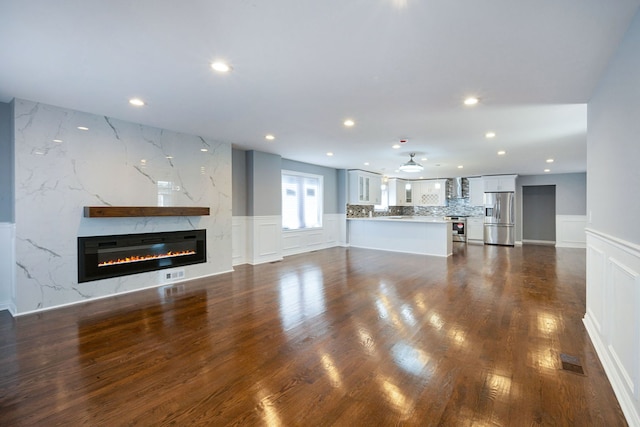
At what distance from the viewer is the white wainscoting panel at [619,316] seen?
1775mm

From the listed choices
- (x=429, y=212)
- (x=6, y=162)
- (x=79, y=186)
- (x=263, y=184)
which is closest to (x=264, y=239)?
(x=263, y=184)

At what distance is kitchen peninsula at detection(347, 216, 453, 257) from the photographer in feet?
24.7

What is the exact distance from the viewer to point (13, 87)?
10.2 ft

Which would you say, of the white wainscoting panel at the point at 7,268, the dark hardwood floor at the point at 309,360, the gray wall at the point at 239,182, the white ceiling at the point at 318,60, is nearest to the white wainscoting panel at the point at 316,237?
the gray wall at the point at 239,182

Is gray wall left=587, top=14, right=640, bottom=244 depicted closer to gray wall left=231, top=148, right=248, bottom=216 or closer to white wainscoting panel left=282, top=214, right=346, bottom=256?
gray wall left=231, top=148, right=248, bottom=216

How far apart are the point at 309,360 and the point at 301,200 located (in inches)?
238

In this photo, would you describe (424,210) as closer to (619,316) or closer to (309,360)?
(619,316)

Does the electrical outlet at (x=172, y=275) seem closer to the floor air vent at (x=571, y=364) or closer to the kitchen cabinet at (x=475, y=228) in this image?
the floor air vent at (x=571, y=364)

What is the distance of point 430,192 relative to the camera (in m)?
11.8

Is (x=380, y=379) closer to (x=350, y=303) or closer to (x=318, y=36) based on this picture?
(x=350, y=303)

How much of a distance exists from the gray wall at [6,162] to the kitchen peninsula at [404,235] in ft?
24.2

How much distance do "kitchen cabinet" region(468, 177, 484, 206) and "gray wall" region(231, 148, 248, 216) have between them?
8.25 meters

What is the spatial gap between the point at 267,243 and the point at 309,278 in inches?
76.6

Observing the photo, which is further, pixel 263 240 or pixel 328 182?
pixel 328 182
